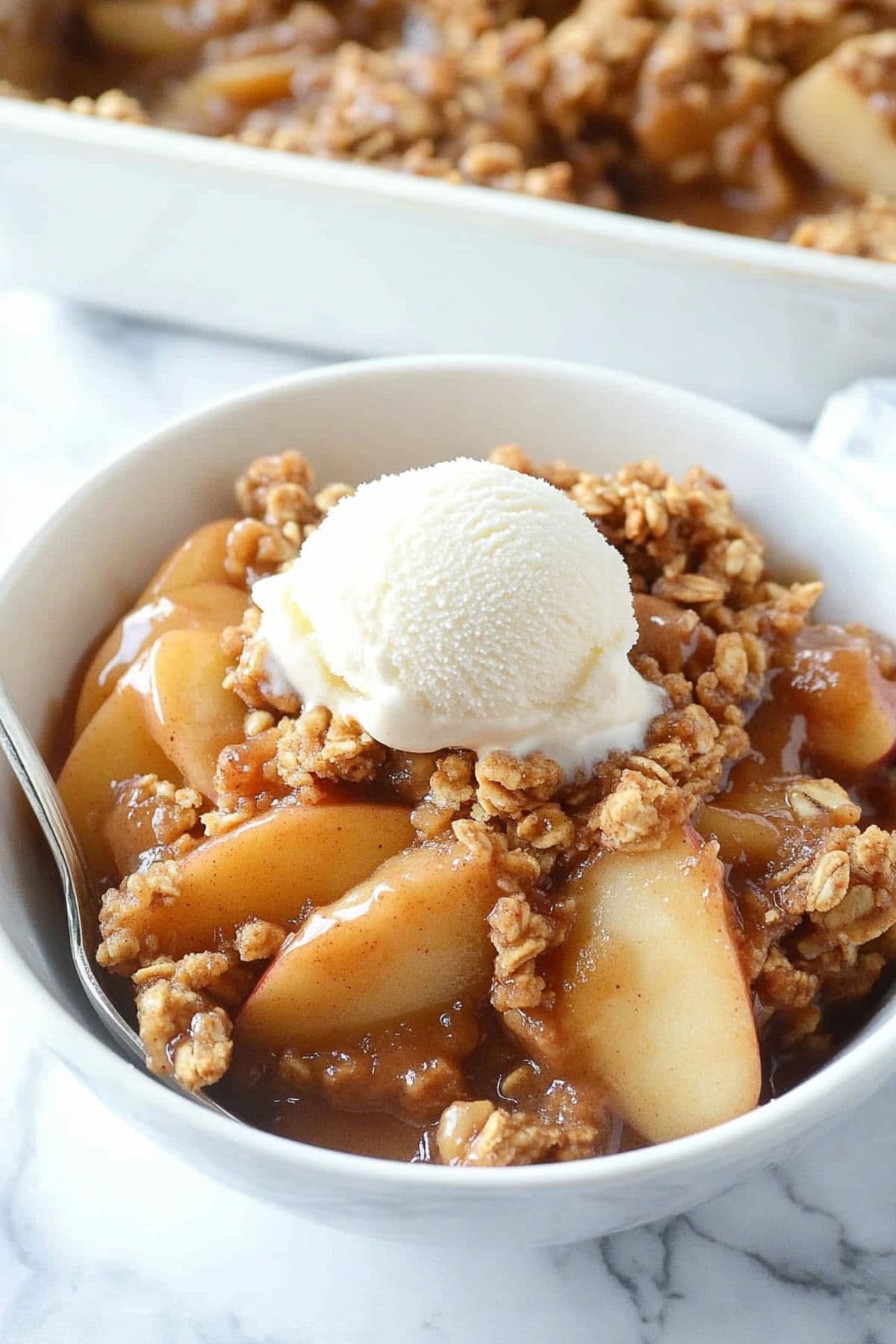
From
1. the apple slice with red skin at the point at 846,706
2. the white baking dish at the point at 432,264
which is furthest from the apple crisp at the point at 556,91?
the apple slice with red skin at the point at 846,706

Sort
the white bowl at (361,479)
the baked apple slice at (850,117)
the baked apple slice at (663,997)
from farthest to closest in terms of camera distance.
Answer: the baked apple slice at (850,117) → the baked apple slice at (663,997) → the white bowl at (361,479)

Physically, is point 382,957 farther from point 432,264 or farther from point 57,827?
point 432,264

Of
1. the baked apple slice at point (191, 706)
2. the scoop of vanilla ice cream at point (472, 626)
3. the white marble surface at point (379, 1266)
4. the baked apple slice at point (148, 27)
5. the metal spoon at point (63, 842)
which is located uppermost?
the baked apple slice at point (148, 27)

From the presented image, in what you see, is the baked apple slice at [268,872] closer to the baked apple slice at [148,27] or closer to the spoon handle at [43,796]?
the spoon handle at [43,796]

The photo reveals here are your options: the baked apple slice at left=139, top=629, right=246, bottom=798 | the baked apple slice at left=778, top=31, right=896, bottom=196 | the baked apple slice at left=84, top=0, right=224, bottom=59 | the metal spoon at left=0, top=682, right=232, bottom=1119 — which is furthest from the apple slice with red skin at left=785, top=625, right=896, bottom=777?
the baked apple slice at left=84, top=0, right=224, bottom=59

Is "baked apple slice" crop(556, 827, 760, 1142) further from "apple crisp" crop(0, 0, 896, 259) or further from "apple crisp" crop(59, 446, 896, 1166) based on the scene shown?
"apple crisp" crop(0, 0, 896, 259)

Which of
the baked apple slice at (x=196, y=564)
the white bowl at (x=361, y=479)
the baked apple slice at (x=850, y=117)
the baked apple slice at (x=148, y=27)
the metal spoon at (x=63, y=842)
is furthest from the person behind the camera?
the baked apple slice at (x=148, y=27)

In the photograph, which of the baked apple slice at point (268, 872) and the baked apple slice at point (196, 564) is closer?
the baked apple slice at point (268, 872)

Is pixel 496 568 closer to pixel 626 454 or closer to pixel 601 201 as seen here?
pixel 626 454

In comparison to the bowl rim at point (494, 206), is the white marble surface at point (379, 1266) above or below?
below
